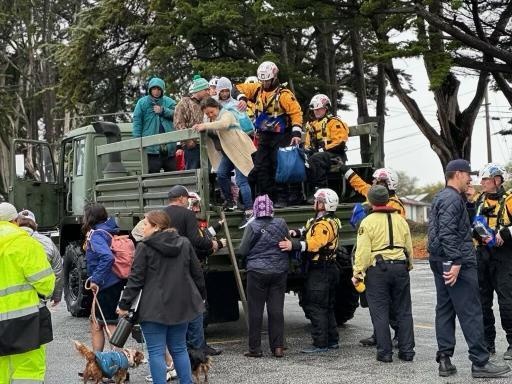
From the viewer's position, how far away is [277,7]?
71.3 feet

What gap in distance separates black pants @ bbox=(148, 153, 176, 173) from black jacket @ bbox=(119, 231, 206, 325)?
3987mm

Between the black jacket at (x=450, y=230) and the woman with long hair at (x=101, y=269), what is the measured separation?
2937 mm

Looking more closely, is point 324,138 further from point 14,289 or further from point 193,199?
point 14,289

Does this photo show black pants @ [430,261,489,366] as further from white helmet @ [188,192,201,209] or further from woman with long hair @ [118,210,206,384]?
white helmet @ [188,192,201,209]

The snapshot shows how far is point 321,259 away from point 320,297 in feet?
1.33

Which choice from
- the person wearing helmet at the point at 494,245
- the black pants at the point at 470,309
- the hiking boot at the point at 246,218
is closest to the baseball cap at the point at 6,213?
the hiking boot at the point at 246,218

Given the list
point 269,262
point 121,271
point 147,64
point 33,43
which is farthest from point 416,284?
point 33,43

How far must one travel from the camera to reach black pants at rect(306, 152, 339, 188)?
32.2ft

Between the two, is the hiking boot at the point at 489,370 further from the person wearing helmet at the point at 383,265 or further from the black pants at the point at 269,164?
the black pants at the point at 269,164

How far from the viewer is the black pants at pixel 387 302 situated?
27.5ft

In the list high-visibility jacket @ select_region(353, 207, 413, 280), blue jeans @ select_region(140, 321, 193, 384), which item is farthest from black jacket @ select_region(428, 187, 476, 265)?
blue jeans @ select_region(140, 321, 193, 384)

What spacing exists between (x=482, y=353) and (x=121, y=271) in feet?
11.0

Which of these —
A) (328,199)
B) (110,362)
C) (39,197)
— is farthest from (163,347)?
(39,197)

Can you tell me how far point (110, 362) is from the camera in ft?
23.7
